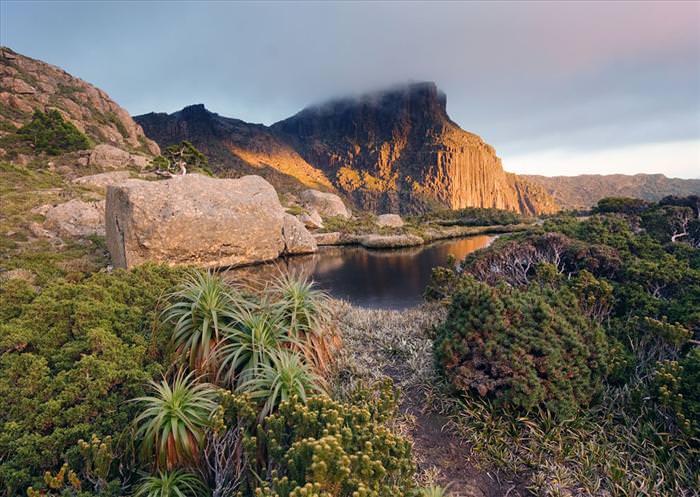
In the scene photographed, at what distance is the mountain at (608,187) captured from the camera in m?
106

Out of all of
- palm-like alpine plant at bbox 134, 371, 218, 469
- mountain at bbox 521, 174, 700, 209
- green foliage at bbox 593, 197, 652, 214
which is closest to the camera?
palm-like alpine plant at bbox 134, 371, 218, 469

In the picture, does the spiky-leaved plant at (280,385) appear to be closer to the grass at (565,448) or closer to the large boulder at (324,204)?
the grass at (565,448)

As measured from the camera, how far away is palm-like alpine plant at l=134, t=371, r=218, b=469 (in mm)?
2896

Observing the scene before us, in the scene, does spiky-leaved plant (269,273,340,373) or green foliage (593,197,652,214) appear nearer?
spiky-leaved plant (269,273,340,373)

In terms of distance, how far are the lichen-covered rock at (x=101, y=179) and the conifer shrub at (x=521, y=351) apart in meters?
22.9

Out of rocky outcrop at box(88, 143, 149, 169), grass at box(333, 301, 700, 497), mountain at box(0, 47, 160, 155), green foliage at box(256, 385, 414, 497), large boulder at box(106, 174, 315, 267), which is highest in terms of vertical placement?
mountain at box(0, 47, 160, 155)

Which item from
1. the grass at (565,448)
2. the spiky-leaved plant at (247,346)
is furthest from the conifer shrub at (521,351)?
the spiky-leaved plant at (247,346)

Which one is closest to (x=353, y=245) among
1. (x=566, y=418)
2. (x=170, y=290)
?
(x=170, y=290)

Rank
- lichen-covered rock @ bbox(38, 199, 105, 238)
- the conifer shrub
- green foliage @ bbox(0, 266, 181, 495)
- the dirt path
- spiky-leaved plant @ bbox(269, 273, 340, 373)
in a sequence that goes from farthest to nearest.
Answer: lichen-covered rock @ bbox(38, 199, 105, 238) < spiky-leaved plant @ bbox(269, 273, 340, 373) < the conifer shrub < the dirt path < green foliage @ bbox(0, 266, 181, 495)

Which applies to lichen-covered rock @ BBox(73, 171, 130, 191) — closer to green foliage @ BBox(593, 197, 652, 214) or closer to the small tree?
the small tree

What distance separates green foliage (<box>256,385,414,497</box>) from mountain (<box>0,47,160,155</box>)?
132 feet

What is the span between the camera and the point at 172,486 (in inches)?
107

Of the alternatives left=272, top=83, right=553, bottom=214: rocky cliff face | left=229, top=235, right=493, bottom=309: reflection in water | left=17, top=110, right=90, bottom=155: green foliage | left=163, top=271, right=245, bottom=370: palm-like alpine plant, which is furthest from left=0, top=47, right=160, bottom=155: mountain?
left=272, top=83, right=553, bottom=214: rocky cliff face

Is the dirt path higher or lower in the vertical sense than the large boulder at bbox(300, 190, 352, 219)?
lower
